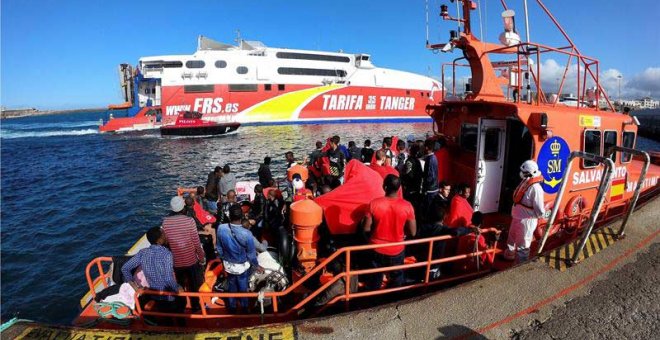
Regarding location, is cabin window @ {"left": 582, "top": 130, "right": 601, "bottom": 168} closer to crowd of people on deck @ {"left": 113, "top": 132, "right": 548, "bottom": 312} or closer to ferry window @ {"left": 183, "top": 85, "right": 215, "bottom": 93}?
crowd of people on deck @ {"left": 113, "top": 132, "right": 548, "bottom": 312}

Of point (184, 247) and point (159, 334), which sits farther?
point (184, 247)

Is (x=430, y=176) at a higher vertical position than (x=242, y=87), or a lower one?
lower

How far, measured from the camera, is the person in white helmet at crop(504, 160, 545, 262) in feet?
17.3

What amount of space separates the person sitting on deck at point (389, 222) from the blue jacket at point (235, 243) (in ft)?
5.25

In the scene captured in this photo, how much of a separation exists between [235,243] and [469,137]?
17.6ft

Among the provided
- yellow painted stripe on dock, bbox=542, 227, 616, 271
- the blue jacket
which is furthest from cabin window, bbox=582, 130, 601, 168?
the blue jacket

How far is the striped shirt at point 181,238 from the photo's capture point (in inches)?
202

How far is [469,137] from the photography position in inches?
305

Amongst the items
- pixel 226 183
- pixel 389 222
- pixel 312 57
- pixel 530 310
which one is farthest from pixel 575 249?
pixel 312 57

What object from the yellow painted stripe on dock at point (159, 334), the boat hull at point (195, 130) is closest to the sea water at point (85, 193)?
the boat hull at point (195, 130)

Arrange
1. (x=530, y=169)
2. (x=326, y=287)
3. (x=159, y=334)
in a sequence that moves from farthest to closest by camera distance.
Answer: (x=530, y=169), (x=326, y=287), (x=159, y=334)

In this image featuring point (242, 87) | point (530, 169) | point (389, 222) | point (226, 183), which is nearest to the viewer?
point (389, 222)

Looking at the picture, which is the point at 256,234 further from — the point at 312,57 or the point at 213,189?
the point at 312,57

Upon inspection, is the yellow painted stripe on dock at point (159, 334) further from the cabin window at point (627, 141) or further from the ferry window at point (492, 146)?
the cabin window at point (627, 141)
